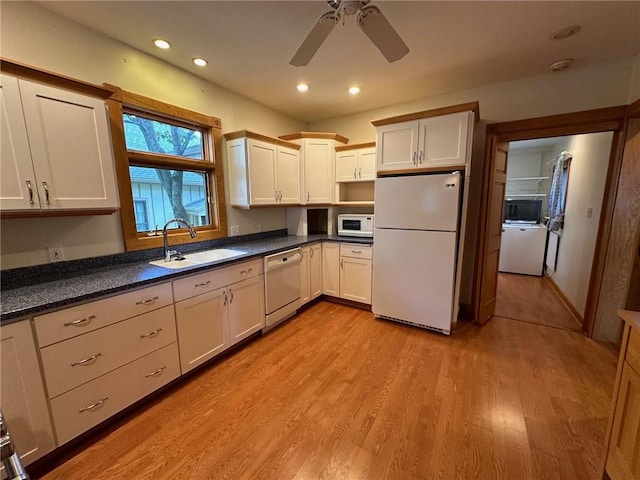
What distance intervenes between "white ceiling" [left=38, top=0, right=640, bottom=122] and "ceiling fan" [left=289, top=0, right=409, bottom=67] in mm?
351

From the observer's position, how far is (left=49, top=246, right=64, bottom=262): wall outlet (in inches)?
69.7

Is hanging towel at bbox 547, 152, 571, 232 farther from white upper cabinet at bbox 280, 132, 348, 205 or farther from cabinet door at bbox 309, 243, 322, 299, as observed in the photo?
cabinet door at bbox 309, 243, 322, 299

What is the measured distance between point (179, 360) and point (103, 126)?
1.73 meters

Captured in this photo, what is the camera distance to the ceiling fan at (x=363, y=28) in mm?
1341

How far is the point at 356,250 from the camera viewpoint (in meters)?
3.26

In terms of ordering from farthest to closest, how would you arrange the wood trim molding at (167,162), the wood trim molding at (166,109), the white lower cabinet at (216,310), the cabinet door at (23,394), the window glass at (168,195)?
the window glass at (168,195), the wood trim molding at (167,162), the wood trim molding at (166,109), the white lower cabinet at (216,310), the cabinet door at (23,394)

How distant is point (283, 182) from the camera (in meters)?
3.26

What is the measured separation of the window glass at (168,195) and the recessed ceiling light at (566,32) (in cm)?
329

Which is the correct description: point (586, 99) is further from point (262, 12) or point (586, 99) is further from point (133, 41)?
point (133, 41)

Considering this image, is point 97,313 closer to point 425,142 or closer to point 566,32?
point 425,142

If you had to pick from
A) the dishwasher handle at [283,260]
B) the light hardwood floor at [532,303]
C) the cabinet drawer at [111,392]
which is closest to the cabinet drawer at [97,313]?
the cabinet drawer at [111,392]

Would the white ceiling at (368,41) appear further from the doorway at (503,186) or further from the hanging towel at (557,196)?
the hanging towel at (557,196)

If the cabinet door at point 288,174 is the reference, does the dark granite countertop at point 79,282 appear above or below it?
below

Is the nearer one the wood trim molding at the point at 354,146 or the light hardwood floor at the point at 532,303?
the light hardwood floor at the point at 532,303
